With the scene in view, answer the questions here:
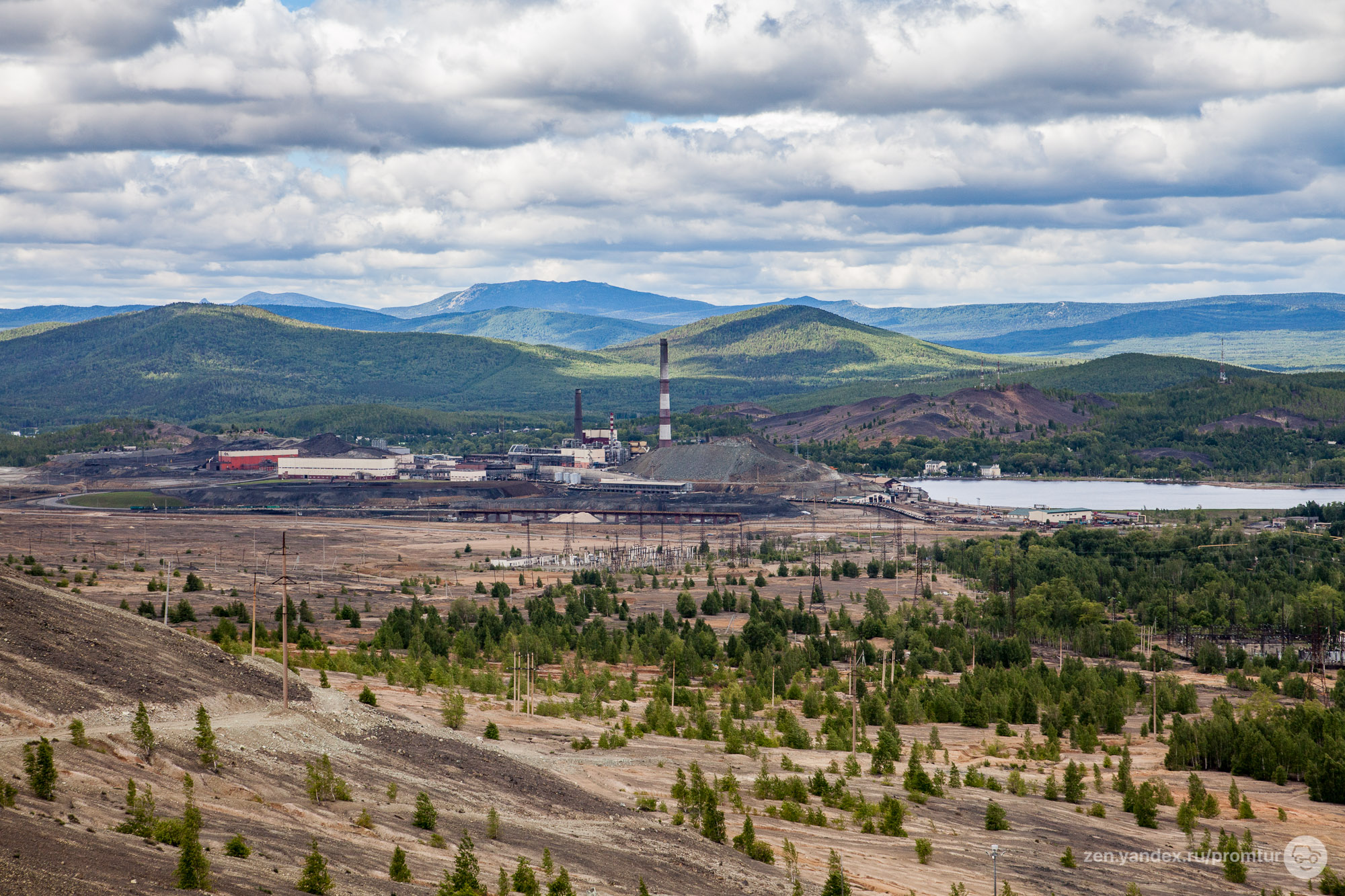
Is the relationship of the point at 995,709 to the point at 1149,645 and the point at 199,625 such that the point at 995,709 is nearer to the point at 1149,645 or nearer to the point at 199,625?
the point at 1149,645

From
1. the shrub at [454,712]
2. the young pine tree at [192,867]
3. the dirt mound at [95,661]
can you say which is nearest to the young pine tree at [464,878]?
the young pine tree at [192,867]

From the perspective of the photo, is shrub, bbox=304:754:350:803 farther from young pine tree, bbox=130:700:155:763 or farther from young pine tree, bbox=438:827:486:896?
young pine tree, bbox=438:827:486:896

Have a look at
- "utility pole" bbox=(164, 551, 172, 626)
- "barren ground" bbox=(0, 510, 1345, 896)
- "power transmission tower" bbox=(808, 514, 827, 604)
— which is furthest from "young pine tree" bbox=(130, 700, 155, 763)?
"power transmission tower" bbox=(808, 514, 827, 604)

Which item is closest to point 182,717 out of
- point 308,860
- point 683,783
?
point 308,860

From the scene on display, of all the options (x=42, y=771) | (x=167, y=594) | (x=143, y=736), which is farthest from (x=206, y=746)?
(x=167, y=594)

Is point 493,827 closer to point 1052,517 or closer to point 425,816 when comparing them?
point 425,816
